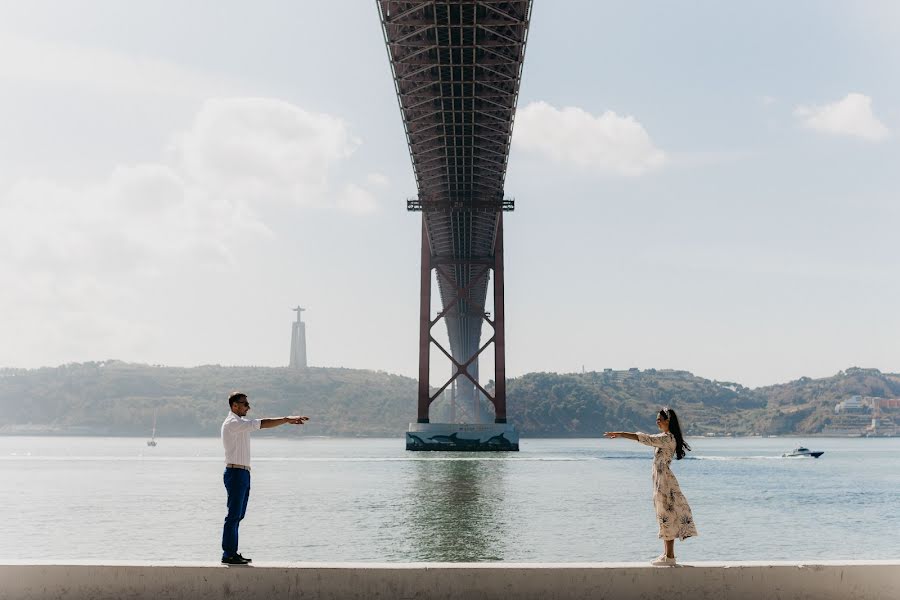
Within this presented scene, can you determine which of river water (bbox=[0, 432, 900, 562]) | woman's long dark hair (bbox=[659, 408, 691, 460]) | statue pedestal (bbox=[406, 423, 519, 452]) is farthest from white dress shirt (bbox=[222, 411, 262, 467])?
statue pedestal (bbox=[406, 423, 519, 452])

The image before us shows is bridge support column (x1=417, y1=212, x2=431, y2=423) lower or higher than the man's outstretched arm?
higher

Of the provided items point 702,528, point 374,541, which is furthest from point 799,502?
point 374,541

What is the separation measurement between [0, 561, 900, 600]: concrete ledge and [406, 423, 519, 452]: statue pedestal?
54226 millimetres

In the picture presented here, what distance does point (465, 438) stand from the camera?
60719 mm

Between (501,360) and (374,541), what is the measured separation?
1799 inches

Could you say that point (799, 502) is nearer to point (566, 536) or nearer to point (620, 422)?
point (566, 536)

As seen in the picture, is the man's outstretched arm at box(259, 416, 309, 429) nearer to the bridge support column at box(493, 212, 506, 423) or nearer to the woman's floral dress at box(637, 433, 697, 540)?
the woman's floral dress at box(637, 433, 697, 540)

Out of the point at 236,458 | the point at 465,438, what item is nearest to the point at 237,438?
the point at 236,458

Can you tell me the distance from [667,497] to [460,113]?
40.6 meters

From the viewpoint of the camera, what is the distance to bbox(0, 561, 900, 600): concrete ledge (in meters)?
6.34

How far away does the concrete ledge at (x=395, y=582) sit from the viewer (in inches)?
250

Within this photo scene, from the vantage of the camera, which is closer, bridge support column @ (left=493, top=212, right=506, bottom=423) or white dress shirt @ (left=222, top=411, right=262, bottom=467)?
white dress shirt @ (left=222, top=411, right=262, bottom=467)

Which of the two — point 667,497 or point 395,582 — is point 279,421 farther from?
point 667,497

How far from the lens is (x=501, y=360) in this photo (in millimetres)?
65188
